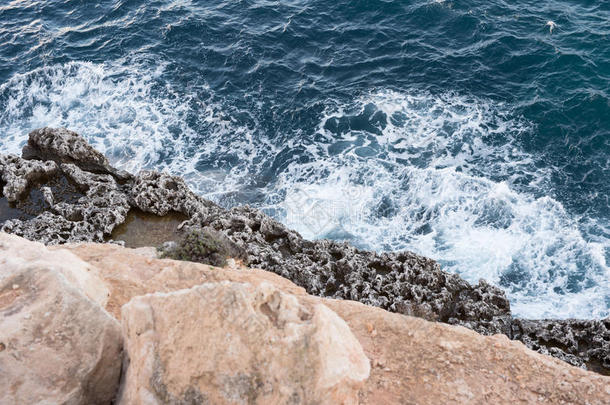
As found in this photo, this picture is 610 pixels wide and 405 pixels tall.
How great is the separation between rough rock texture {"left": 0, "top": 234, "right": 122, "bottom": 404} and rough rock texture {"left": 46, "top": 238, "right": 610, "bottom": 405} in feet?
10.1

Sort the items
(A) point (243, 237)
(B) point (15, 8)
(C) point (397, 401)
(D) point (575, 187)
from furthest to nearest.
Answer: (B) point (15, 8) → (D) point (575, 187) → (A) point (243, 237) → (C) point (397, 401)

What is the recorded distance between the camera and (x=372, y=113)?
29.2 meters

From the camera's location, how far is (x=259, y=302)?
7.80 m

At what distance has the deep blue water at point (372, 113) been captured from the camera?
22.5 m

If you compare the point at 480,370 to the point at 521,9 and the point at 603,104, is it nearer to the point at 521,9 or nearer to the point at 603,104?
the point at 603,104

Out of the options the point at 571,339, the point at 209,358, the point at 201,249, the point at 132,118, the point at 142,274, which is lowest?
the point at 571,339

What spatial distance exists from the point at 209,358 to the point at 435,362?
6096mm

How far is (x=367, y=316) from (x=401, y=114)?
18313 millimetres

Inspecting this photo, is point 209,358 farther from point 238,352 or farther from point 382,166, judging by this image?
point 382,166

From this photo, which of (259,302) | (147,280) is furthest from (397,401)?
(147,280)

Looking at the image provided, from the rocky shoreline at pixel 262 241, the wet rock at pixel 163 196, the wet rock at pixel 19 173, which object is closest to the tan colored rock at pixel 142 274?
the rocky shoreline at pixel 262 241

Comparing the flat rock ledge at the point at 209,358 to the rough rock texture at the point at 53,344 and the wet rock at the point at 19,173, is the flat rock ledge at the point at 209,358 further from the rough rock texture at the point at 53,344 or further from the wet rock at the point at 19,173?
the wet rock at the point at 19,173

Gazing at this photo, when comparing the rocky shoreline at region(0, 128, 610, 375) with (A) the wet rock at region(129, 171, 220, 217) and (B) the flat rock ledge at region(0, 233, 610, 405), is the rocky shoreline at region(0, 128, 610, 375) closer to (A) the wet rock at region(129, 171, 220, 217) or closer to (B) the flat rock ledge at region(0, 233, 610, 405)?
(A) the wet rock at region(129, 171, 220, 217)

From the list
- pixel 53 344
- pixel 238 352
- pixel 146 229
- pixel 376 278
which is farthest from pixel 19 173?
pixel 238 352
